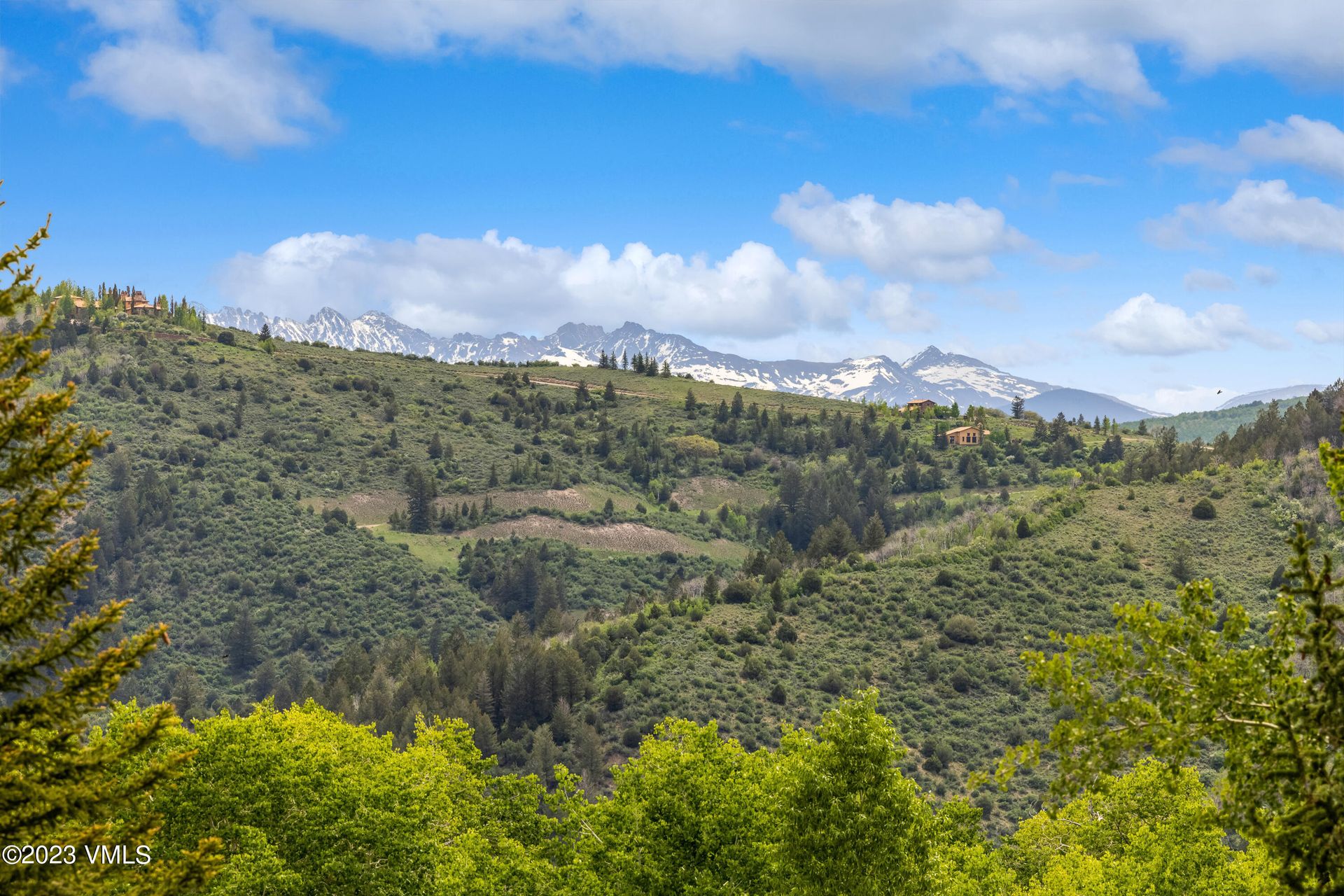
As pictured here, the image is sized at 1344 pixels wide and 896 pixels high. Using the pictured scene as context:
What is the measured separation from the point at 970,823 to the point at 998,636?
53.1 meters

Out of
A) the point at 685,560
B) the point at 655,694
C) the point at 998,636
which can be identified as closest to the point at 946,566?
the point at 998,636

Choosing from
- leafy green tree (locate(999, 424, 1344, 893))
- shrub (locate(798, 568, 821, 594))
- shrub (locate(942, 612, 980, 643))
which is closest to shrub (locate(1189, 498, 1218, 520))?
shrub (locate(942, 612, 980, 643))

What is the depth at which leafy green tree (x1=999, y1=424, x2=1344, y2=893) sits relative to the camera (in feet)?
→ 38.4

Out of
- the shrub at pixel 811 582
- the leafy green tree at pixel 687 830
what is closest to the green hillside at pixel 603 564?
the shrub at pixel 811 582

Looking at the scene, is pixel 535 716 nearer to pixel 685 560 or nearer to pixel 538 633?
pixel 538 633

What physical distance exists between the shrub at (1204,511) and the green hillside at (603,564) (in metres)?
1.80

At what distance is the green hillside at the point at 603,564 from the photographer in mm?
84000

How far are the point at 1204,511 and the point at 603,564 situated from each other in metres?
83.6

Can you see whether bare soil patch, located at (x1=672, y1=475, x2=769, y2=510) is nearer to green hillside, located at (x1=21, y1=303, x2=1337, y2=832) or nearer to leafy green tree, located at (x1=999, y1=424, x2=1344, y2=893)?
green hillside, located at (x1=21, y1=303, x2=1337, y2=832)

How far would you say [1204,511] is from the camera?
11212 cm

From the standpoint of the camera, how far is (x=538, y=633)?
116 m

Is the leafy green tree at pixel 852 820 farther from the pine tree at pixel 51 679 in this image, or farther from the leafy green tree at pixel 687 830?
the pine tree at pixel 51 679

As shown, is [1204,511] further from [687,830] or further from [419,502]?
[419,502]

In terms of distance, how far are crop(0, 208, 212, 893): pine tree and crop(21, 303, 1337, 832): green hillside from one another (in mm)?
61720
